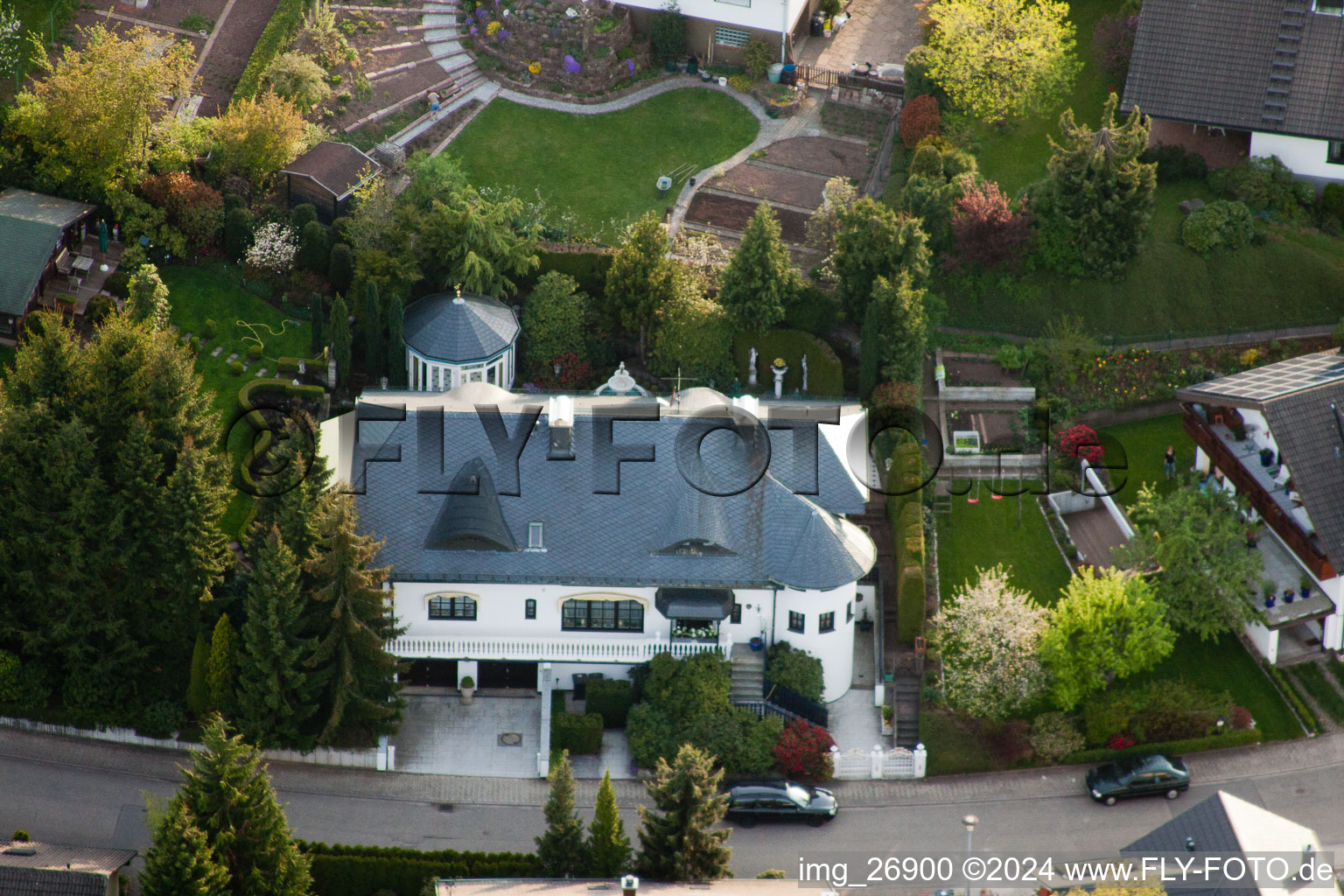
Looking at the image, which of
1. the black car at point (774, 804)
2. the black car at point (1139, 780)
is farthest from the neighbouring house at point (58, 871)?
the black car at point (1139, 780)

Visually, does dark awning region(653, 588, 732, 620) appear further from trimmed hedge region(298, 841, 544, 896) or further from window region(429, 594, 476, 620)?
trimmed hedge region(298, 841, 544, 896)

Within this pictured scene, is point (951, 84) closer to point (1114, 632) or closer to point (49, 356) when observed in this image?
point (1114, 632)

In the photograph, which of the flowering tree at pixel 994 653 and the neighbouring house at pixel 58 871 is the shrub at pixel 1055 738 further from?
the neighbouring house at pixel 58 871

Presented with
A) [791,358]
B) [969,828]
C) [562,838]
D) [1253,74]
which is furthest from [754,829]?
[1253,74]

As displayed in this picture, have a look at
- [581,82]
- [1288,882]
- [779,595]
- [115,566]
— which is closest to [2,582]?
[115,566]

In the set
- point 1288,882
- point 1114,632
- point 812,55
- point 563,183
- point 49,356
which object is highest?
point 812,55

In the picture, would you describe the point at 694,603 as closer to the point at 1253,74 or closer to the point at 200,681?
the point at 200,681
